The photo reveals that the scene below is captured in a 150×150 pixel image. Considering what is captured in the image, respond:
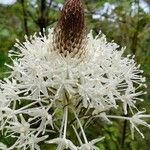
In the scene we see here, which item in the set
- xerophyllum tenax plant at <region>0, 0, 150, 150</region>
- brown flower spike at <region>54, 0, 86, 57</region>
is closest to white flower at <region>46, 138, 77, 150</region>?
xerophyllum tenax plant at <region>0, 0, 150, 150</region>

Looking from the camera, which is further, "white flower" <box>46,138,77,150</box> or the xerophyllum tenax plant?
the xerophyllum tenax plant

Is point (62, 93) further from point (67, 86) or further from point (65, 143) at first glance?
point (65, 143)

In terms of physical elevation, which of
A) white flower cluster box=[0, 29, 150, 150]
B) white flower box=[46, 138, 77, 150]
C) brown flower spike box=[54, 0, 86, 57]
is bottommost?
white flower box=[46, 138, 77, 150]

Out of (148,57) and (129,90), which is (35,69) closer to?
(129,90)

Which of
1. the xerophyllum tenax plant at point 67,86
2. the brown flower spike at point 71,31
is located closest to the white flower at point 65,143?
the xerophyllum tenax plant at point 67,86

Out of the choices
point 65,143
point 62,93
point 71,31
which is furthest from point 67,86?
point 71,31

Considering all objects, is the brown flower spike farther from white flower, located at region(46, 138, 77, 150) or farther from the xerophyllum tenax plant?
white flower, located at region(46, 138, 77, 150)

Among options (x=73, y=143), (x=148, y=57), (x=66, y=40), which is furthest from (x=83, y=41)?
(x=148, y=57)

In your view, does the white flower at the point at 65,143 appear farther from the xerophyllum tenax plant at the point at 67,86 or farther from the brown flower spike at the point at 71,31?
the brown flower spike at the point at 71,31
